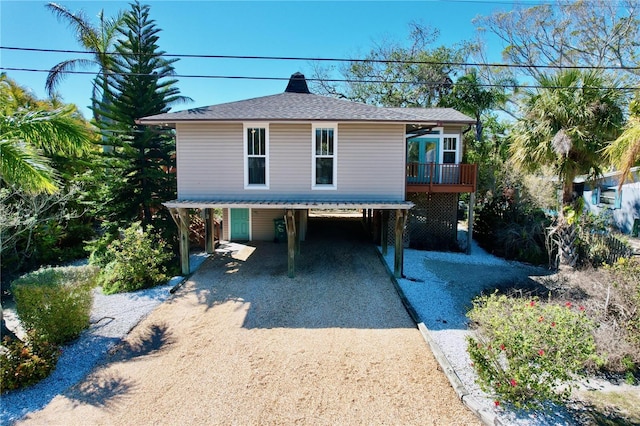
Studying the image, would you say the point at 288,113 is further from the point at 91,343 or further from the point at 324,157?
the point at 91,343

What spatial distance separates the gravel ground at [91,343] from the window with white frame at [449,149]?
35.8ft

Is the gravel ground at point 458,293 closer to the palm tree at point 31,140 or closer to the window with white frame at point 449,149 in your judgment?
the window with white frame at point 449,149

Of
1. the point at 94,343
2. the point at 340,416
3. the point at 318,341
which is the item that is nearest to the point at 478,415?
the point at 340,416

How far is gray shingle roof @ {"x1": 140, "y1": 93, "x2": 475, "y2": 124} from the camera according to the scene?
8844 millimetres

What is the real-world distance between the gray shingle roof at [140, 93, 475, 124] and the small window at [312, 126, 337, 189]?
484 mm

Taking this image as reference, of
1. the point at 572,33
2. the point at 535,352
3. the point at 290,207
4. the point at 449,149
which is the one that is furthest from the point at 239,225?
the point at 572,33

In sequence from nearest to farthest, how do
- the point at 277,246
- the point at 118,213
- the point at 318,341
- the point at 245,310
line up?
the point at 318,341, the point at 245,310, the point at 118,213, the point at 277,246

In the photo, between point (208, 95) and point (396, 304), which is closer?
point (396, 304)

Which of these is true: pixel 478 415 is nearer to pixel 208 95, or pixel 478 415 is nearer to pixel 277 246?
pixel 277 246

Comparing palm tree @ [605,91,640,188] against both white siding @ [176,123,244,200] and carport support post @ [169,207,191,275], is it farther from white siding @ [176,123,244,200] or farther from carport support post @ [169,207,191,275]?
carport support post @ [169,207,191,275]

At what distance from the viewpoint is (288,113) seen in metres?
9.27

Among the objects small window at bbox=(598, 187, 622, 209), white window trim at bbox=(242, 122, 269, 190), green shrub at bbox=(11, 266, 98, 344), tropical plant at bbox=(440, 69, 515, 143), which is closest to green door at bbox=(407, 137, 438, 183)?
white window trim at bbox=(242, 122, 269, 190)

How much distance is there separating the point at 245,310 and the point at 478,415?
5.09 metres

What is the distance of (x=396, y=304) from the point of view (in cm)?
798
